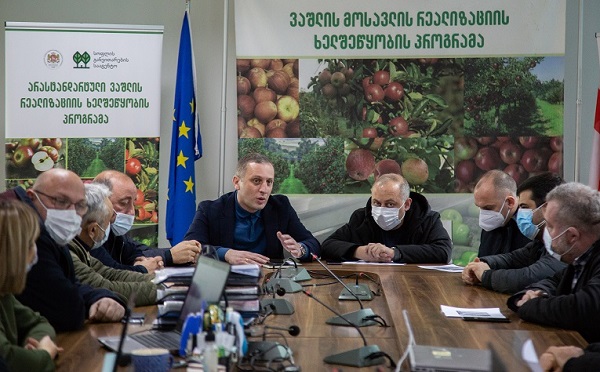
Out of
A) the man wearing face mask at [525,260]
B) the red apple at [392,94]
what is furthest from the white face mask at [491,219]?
the red apple at [392,94]

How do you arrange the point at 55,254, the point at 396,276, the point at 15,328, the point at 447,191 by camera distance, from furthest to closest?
1. the point at 447,191
2. the point at 396,276
3. the point at 55,254
4. the point at 15,328

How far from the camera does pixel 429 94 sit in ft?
20.5

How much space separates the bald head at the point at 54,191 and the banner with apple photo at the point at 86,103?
2.87 meters

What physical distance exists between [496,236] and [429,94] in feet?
5.36

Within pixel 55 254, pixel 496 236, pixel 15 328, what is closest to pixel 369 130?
pixel 496 236

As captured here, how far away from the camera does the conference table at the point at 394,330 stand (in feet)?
8.63

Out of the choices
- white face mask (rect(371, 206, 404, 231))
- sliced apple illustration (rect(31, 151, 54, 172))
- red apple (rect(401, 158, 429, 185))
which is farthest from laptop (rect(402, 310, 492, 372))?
sliced apple illustration (rect(31, 151, 54, 172))

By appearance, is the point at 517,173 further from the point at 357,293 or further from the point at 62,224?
the point at 62,224

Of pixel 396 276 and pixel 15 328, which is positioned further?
pixel 396 276

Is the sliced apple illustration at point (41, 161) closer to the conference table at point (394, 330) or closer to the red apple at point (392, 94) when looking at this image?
the red apple at point (392, 94)

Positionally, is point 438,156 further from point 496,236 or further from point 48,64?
point 48,64

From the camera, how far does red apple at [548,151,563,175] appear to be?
6.11 metres

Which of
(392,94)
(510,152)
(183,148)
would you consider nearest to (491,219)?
(510,152)

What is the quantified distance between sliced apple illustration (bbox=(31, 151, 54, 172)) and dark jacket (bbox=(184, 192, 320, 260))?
157cm
